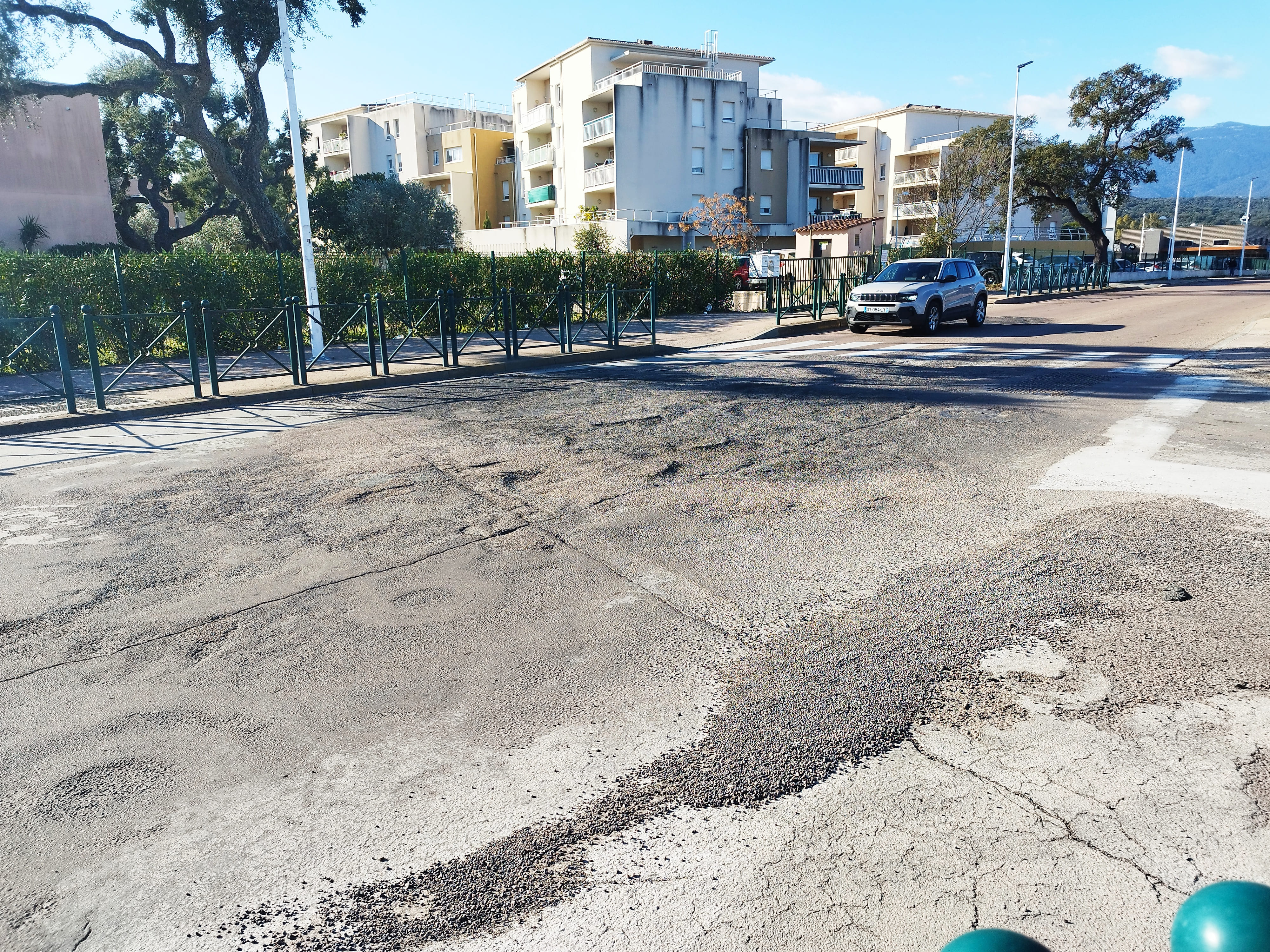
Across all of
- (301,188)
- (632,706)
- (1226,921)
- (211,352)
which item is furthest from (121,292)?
(1226,921)

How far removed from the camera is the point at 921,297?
20078mm

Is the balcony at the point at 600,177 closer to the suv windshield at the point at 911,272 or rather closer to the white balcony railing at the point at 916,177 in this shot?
the white balcony railing at the point at 916,177

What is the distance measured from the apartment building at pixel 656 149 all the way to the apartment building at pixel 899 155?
7.21m

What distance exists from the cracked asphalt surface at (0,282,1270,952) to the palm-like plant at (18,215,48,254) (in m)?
25.1

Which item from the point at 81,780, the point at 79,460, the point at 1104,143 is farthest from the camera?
the point at 1104,143

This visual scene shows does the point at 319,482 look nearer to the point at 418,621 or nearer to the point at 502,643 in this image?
the point at 418,621

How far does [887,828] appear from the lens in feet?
9.26

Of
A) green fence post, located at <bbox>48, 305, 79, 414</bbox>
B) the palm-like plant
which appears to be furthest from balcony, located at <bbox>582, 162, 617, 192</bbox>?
green fence post, located at <bbox>48, 305, 79, 414</bbox>

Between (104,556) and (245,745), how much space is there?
3.18 metres

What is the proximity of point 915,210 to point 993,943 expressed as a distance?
64.2 metres

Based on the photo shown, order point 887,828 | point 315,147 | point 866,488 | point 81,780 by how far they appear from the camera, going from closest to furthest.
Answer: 1. point 887,828
2. point 81,780
3. point 866,488
4. point 315,147

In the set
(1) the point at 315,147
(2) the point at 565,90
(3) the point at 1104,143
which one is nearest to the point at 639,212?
(2) the point at 565,90

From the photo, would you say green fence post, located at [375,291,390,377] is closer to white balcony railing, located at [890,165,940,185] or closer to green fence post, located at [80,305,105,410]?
green fence post, located at [80,305,105,410]

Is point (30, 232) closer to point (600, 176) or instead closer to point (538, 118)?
point (600, 176)
